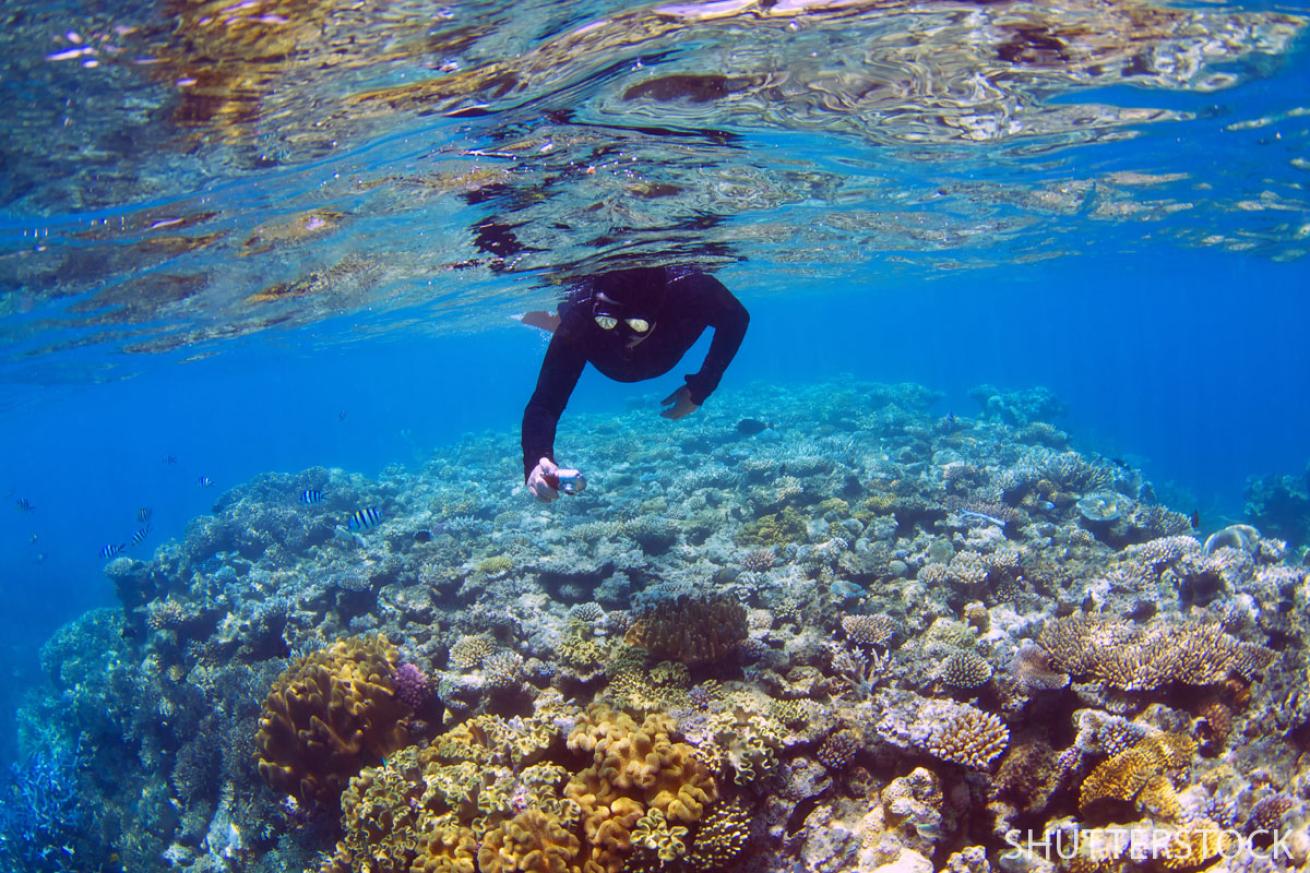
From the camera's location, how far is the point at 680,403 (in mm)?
6414

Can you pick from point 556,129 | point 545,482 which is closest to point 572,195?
point 556,129

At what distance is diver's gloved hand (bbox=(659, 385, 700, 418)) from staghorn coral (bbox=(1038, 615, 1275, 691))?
4.17 meters

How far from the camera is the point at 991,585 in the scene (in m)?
9.28

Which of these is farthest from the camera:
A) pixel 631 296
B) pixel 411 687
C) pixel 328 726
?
pixel 411 687

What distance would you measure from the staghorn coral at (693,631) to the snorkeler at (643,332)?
2.06 metres

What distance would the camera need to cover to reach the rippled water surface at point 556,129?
6.47 m

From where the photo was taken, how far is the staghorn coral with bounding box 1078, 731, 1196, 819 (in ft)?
15.4

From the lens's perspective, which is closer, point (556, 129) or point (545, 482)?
point (545, 482)

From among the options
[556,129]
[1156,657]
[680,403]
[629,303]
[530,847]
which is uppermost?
[556,129]

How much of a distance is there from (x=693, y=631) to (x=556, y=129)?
650 centimetres

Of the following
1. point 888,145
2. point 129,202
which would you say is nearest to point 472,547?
point 129,202

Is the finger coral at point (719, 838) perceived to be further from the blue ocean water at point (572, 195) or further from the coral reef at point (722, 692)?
the blue ocean water at point (572, 195)

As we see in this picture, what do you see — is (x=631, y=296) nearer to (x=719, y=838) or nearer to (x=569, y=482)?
(x=569, y=482)

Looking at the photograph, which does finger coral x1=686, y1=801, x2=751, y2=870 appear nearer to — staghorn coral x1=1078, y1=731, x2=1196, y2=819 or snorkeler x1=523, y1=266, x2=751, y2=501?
staghorn coral x1=1078, y1=731, x2=1196, y2=819
